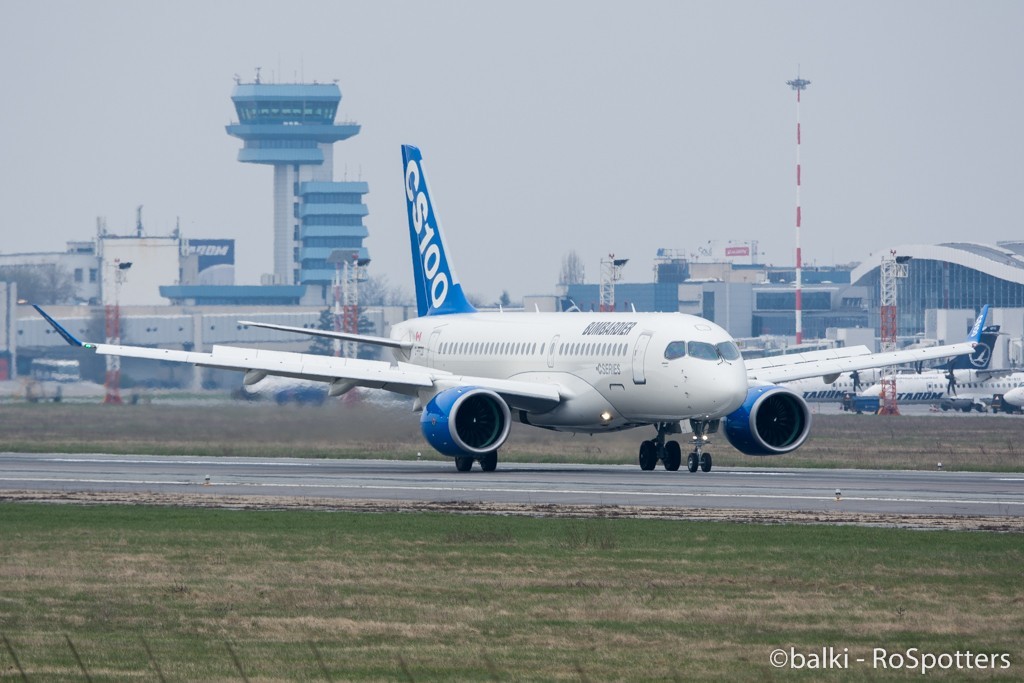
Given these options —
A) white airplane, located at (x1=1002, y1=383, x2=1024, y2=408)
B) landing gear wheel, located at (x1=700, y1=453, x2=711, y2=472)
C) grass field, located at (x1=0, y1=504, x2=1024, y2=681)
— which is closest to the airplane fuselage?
landing gear wheel, located at (x1=700, y1=453, x2=711, y2=472)

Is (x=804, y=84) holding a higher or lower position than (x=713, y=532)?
higher

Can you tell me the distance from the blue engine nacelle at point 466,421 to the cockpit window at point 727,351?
531cm

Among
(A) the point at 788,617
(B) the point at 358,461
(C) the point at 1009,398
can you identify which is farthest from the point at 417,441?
(C) the point at 1009,398

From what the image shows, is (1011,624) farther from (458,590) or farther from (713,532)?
(713,532)

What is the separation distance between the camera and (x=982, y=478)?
1570 inches

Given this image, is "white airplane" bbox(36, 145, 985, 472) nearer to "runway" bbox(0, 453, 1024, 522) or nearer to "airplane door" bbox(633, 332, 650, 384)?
"airplane door" bbox(633, 332, 650, 384)

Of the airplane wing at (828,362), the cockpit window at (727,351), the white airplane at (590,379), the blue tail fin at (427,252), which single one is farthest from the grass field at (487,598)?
the blue tail fin at (427,252)

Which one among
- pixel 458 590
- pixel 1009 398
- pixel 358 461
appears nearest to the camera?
pixel 458 590

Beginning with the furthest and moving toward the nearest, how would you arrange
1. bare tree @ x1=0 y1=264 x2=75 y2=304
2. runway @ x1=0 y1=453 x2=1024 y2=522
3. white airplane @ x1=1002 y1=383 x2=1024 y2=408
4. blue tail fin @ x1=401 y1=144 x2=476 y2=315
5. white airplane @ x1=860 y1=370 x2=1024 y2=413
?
bare tree @ x1=0 y1=264 x2=75 y2=304
white airplane @ x1=860 y1=370 x2=1024 y2=413
white airplane @ x1=1002 y1=383 x2=1024 y2=408
blue tail fin @ x1=401 y1=144 x2=476 y2=315
runway @ x1=0 y1=453 x2=1024 y2=522

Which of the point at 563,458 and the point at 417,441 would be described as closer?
the point at 563,458

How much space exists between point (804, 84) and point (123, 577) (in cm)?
11090

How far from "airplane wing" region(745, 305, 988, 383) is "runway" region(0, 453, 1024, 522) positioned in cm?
320

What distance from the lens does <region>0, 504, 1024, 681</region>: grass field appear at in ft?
51.2

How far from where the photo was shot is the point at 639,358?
42.0m
